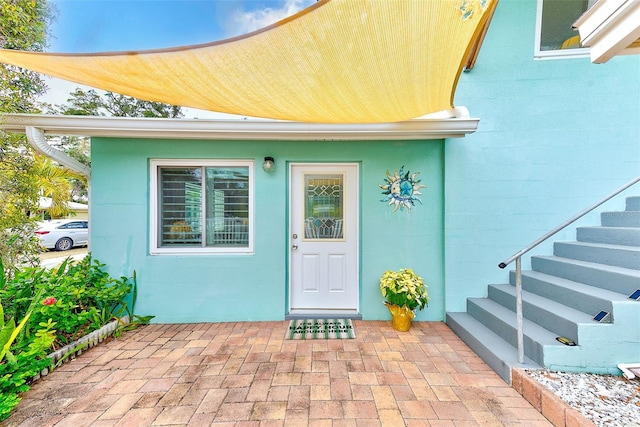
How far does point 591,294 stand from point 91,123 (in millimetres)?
5591

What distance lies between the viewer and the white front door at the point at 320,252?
3.87 meters

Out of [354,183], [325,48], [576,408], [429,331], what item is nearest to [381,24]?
[325,48]

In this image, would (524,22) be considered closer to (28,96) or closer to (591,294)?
(591,294)

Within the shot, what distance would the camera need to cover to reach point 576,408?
6.22ft

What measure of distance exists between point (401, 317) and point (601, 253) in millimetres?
2315

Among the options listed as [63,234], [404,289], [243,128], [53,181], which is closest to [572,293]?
[404,289]

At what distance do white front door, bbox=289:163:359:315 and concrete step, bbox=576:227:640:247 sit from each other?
2935mm

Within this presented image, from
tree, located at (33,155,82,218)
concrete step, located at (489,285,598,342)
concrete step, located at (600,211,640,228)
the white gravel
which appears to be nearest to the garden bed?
tree, located at (33,155,82,218)

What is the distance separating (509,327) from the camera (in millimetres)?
2760

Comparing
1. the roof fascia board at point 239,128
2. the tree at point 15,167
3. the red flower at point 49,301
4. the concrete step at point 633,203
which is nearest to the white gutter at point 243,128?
the roof fascia board at point 239,128

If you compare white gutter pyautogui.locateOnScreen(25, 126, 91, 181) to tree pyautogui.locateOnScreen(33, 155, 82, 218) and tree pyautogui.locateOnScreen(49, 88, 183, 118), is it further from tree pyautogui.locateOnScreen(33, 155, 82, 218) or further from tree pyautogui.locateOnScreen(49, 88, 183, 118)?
tree pyautogui.locateOnScreen(49, 88, 183, 118)

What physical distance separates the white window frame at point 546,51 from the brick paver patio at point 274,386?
4.00 m

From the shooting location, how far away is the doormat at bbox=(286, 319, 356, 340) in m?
3.24

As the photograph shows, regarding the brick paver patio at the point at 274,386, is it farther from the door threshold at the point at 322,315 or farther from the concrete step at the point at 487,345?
the door threshold at the point at 322,315
